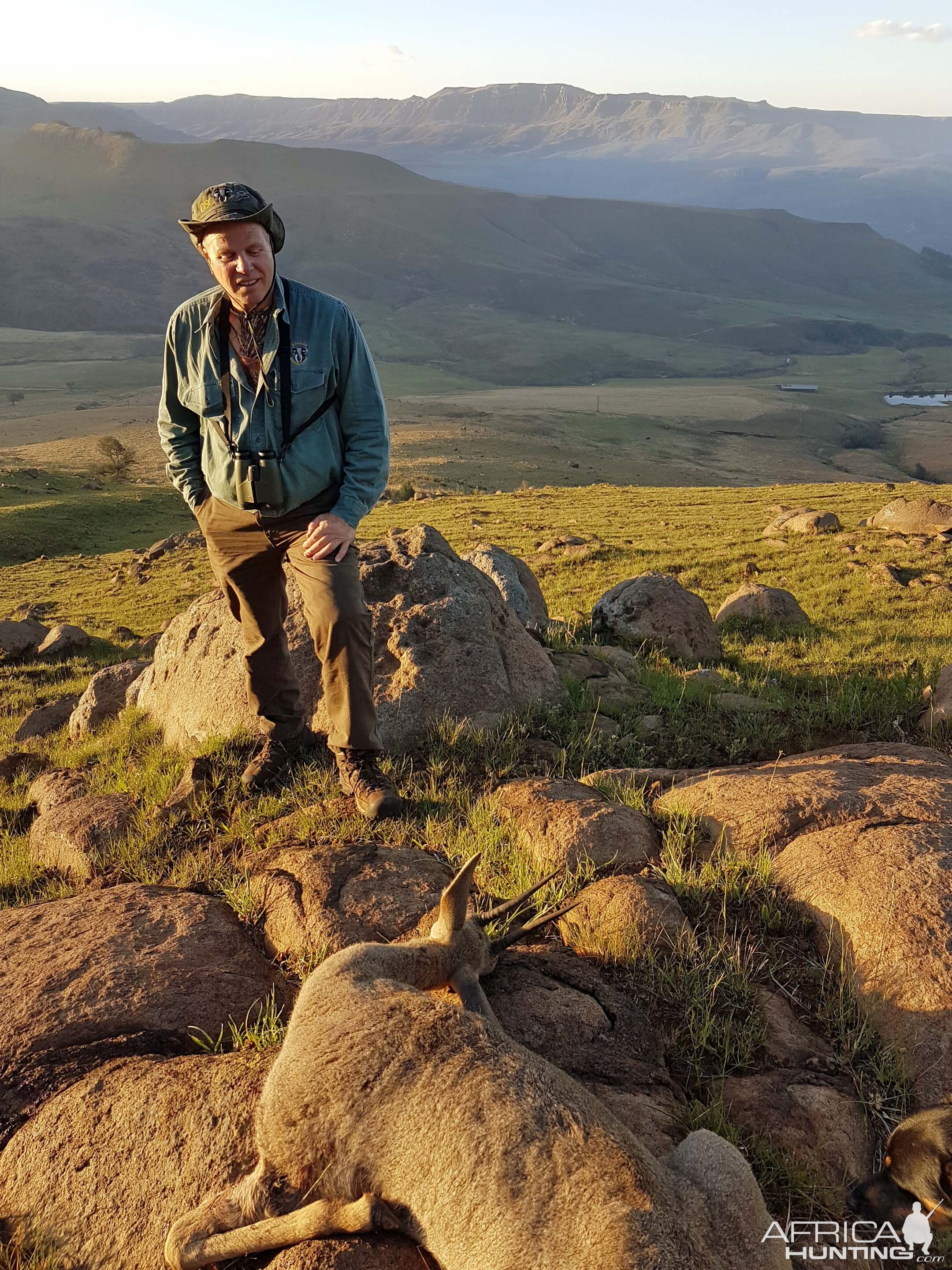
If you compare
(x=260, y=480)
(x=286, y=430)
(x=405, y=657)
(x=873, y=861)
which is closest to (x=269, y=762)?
(x=405, y=657)

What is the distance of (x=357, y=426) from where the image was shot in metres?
4.88

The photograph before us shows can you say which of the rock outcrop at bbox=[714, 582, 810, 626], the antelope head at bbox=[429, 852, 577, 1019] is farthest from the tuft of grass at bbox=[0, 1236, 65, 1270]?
the rock outcrop at bbox=[714, 582, 810, 626]

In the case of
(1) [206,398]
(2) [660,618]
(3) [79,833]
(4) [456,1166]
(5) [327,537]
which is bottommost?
(2) [660,618]

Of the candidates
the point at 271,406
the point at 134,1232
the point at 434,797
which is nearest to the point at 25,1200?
the point at 134,1232

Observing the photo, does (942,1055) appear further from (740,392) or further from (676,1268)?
(740,392)

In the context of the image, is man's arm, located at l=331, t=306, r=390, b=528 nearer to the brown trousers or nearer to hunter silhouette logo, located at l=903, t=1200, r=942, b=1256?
the brown trousers

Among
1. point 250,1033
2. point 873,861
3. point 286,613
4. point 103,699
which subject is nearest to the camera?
point 250,1033

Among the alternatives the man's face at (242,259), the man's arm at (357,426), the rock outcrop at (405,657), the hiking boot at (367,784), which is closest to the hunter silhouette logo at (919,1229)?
the hiking boot at (367,784)

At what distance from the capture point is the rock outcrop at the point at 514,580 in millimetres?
12047

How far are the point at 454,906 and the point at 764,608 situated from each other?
11.5m

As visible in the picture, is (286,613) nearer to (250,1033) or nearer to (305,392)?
(305,392)

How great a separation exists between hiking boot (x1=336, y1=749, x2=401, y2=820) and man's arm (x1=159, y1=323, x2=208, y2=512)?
1760mm

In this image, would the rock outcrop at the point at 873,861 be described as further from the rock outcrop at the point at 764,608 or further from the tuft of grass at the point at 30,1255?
Answer: the rock outcrop at the point at 764,608

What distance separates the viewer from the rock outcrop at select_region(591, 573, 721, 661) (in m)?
11.2
